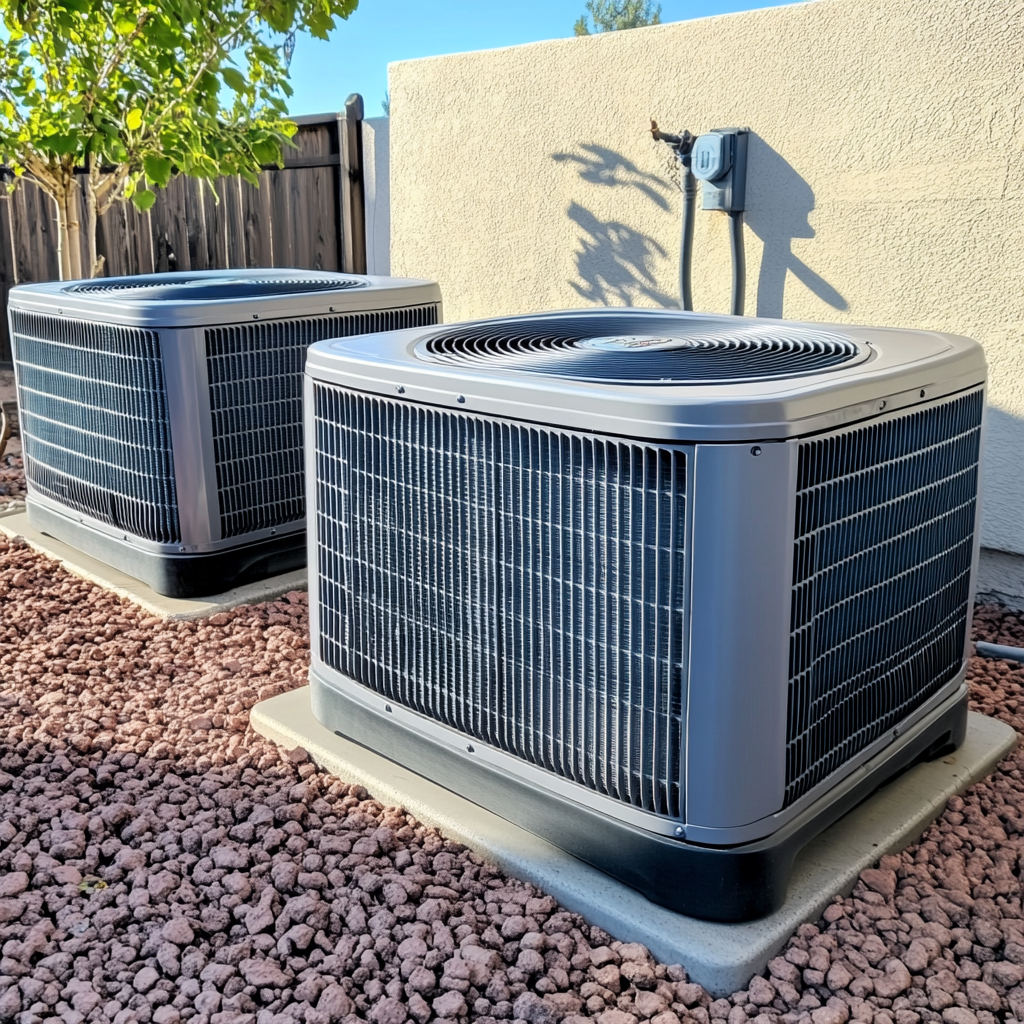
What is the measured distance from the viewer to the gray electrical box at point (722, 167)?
3.65 metres

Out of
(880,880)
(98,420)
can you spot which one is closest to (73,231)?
(98,420)

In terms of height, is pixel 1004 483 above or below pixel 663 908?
above

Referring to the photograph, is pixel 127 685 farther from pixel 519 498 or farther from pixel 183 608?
pixel 519 498

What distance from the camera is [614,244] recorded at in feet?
13.8

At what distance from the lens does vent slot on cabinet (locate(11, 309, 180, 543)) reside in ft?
10.8

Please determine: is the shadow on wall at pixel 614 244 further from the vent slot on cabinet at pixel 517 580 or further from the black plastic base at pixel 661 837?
the black plastic base at pixel 661 837

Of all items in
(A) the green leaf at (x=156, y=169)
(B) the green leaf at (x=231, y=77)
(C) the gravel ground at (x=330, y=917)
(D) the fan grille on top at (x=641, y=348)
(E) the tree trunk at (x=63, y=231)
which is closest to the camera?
(C) the gravel ground at (x=330, y=917)

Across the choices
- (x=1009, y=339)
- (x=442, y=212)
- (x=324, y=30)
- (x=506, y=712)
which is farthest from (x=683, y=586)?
(x=442, y=212)

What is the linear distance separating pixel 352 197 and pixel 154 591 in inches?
139

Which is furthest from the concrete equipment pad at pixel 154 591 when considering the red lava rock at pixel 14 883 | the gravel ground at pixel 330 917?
the red lava rock at pixel 14 883

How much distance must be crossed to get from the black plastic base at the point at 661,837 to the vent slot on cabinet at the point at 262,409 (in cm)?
134

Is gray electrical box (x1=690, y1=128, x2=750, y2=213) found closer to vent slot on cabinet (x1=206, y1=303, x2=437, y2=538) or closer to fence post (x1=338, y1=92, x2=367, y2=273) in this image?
vent slot on cabinet (x1=206, y1=303, x2=437, y2=538)

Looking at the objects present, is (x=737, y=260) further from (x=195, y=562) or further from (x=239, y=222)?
(x=239, y=222)

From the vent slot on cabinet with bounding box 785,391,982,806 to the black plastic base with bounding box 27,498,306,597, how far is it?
2.20 m
